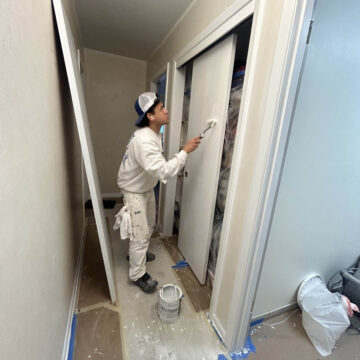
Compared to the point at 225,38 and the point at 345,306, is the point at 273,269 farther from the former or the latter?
the point at 225,38

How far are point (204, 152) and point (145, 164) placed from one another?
1.67ft

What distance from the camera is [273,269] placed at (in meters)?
1.37

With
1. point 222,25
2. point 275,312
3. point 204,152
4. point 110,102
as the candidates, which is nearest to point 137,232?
point 204,152

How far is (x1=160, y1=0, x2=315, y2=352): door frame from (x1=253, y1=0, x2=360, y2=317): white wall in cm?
22

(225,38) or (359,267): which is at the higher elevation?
(225,38)

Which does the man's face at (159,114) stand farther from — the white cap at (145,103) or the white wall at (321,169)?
the white wall at (321,169)

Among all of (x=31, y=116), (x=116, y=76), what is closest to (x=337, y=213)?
(x=31, y=116)

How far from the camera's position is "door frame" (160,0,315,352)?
84 centimetres

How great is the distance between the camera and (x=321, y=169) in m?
1.25

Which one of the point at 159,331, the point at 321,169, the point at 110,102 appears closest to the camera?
the point at 321,169

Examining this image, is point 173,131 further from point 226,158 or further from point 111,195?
point 111,195

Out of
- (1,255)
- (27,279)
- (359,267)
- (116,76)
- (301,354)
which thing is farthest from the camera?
(116,76)

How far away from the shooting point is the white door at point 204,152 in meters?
1.39

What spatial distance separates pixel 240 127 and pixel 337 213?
105 centimetres
